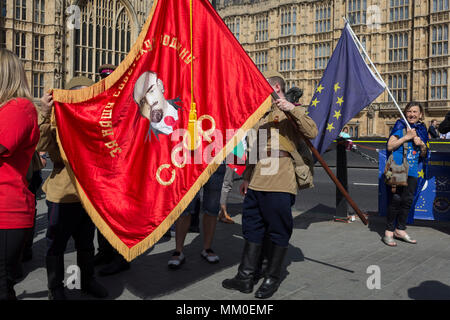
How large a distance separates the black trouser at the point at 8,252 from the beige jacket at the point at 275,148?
6.48ft

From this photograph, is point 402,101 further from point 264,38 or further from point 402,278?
point 402,278

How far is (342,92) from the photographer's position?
617cm

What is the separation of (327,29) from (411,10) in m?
6.85

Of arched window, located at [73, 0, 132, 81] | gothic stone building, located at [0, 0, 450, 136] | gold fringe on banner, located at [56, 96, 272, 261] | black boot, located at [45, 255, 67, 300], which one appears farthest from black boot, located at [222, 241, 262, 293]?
arched window, located at [73, 0, 132, 81]

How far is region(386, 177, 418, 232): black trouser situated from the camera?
Answer: 5504mm

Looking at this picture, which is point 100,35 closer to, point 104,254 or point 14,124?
point 104,254

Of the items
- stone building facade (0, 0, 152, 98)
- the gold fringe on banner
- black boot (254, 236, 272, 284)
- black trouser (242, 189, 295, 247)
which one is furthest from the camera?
stone building facade (0, 0, 152, 98)

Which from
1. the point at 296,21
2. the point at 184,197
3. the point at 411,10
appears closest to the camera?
the point at 184,197

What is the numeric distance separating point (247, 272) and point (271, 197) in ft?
2.25

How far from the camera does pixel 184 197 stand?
3.45 m

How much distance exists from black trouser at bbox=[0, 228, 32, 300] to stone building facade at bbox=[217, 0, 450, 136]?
31.9 metres

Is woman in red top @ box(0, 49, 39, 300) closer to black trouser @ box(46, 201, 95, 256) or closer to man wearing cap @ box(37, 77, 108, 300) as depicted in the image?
man wearing cap @ box(37, 77, 108, 300)

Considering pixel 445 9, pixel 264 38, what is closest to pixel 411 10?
pixel 445 9

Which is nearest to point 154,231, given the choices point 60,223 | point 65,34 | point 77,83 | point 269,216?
point 60,223
